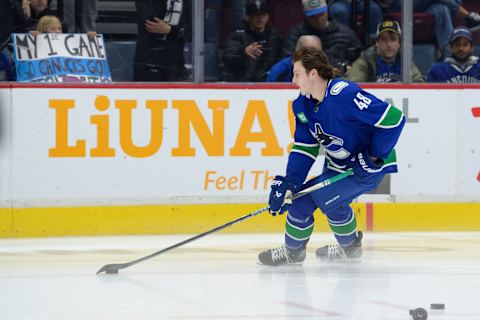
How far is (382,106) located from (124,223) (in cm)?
225

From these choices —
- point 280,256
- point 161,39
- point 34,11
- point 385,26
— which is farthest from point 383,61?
point 34,11

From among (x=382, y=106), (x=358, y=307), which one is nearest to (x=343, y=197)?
(x=382, y=106)

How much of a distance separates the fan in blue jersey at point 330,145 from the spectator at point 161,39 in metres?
1.74

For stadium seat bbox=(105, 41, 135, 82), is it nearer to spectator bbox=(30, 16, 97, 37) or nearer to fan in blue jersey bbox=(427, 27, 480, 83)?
spectator bbox=(30, 16, 97, 37)

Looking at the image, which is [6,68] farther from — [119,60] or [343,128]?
[343,128]

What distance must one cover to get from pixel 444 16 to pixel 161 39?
6.20ft

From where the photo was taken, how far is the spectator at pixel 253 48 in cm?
747

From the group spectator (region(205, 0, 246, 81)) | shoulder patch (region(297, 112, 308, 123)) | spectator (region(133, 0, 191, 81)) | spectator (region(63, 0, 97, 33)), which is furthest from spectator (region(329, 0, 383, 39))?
shoulder patch (region(297, 112, 308, 123))

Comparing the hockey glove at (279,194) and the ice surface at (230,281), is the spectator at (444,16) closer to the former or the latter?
the ice surface at (230,281)

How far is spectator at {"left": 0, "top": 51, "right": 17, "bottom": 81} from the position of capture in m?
7.15

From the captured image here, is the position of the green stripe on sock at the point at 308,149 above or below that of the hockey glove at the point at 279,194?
above

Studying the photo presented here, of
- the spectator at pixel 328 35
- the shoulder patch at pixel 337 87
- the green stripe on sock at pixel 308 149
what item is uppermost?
the spectator at pixel 328 35

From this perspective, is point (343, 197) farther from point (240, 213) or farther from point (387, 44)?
point (387, 44)

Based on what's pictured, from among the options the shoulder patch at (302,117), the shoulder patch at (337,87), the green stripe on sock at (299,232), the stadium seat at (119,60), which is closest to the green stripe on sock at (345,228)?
the green stripe on sock at (299,232)
